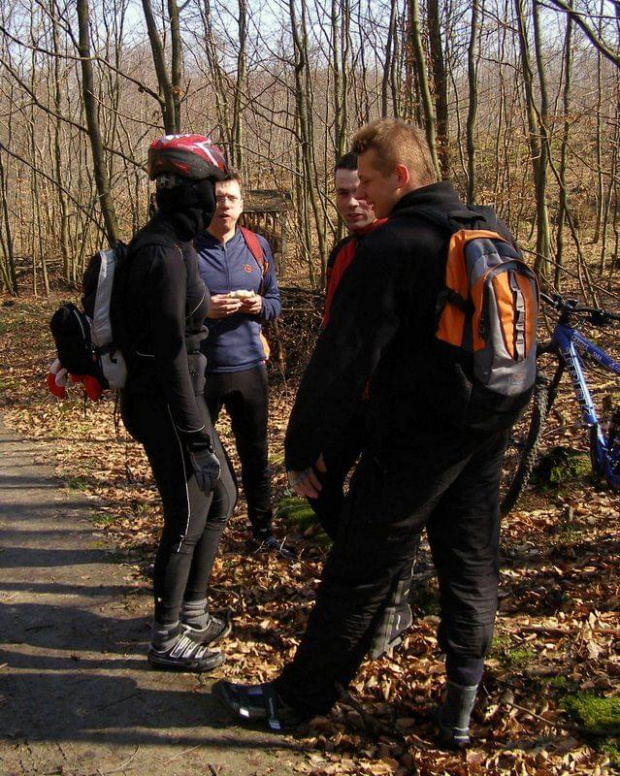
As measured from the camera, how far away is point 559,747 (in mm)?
2705

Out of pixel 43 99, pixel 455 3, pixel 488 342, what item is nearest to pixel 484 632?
pixel 488 342

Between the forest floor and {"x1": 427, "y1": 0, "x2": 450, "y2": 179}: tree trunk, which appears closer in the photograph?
the forest floor

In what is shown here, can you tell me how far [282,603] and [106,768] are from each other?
4.67 feet

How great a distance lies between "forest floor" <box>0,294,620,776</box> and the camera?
8.93ft

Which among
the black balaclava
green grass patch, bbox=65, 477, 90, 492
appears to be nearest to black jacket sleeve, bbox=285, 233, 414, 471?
the black balaclava

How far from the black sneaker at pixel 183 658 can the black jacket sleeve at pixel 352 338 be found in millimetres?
1444

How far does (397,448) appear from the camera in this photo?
2.44 m

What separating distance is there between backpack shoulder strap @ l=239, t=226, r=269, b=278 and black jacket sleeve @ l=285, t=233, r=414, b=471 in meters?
1.95

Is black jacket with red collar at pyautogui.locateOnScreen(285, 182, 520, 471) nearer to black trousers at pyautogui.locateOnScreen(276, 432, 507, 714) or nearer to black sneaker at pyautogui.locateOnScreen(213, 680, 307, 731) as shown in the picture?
black trousers at pyautogui.locateOnScreen(276, 432, 507, 714)

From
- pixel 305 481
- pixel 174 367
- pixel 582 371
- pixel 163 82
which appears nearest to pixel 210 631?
pixel 305 481

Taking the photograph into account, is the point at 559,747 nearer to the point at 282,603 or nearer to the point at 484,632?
the point at 484,632

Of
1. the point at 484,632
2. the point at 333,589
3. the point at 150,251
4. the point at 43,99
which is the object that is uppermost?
the point at 43,99

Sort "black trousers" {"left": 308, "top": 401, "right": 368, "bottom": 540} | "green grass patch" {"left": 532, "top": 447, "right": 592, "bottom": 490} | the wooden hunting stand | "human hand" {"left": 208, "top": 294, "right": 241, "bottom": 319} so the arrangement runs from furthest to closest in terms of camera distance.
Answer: the wooden hunting stand, "green grass patch" {"left": 532, "top": 447, "right": 592, "bottom": 490}, "human hand" {"left": 208, "top": 294, "right": 241, "bottom": 319}, "black trousers" {"left": 308, "top": 401, "right": 368, "bottom": 540}

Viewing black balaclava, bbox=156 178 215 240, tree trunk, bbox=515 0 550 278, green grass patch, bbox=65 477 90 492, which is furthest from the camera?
tree trunk, bbox=515 0 550 278
